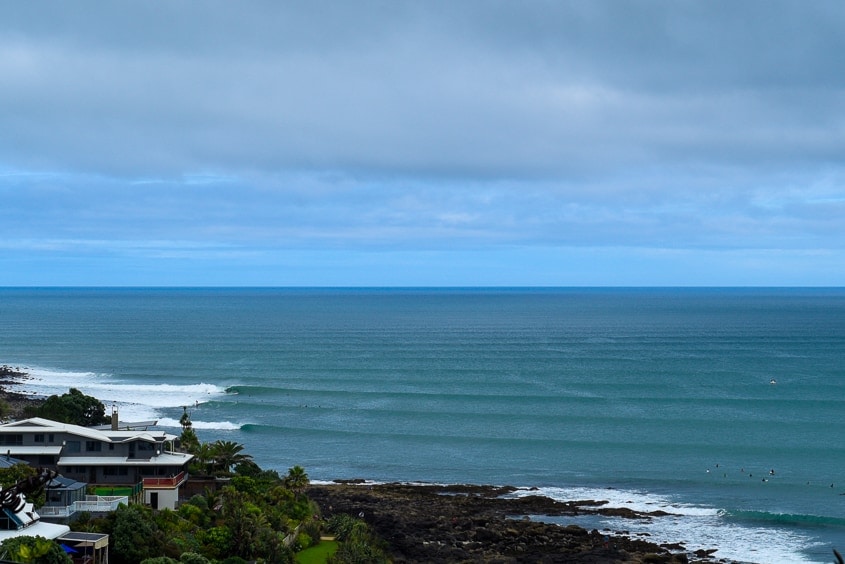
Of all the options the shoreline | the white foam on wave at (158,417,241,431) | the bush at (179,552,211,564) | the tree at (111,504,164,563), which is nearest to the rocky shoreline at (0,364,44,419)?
the white foam on wave at (158,417,241,431)

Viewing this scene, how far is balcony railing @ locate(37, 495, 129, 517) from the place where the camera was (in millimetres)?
36406

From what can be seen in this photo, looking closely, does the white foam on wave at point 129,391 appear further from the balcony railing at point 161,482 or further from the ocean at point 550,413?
the balcony railing at point 161,482

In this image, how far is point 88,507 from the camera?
37.6m

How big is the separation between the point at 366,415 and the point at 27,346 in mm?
94472

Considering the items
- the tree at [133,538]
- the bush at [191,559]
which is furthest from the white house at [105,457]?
the bush at [191,559]

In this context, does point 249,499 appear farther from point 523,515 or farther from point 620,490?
point 620,490

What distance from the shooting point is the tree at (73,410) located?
62.7 m

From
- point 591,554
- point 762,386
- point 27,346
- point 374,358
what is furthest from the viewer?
point 27,346

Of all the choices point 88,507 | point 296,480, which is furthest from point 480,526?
point 88,507

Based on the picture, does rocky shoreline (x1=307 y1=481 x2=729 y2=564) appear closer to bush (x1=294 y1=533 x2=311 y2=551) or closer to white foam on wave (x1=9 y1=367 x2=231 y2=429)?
bush (x1=294 y1=533 x2=311 y2=551)

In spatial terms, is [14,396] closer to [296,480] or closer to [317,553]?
[296,480]

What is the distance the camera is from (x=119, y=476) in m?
45.3

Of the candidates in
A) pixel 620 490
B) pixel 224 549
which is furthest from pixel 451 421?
pixel 224 549

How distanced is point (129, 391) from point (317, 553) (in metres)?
62.0
